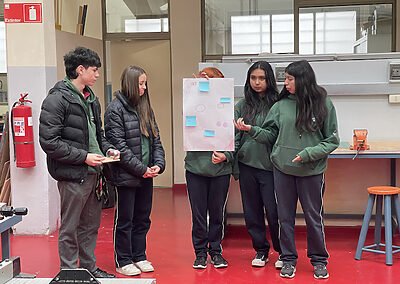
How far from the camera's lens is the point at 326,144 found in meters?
3.60

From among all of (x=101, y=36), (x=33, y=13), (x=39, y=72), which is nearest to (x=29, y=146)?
(x=39, y=72)

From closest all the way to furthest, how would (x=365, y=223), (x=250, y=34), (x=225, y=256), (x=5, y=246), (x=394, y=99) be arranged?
(x=5, y=246)
(x=365, y=223)
(x=225, y=256)
(x=394, y=99)
(x=250, y=34)

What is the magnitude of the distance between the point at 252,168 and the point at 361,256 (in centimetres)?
116

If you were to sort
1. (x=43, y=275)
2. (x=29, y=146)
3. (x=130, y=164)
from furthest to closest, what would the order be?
(x=29, y=146)
(x=43, y=275)
(x=130, y=164)

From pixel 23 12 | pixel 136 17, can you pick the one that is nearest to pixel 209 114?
pixel 23 12

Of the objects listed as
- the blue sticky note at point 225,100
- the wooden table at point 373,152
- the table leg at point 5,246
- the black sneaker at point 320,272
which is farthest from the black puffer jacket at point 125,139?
the wooden table at point 373,152

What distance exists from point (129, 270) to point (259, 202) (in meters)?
1.08

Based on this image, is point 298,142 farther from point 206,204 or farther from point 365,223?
point 365,223

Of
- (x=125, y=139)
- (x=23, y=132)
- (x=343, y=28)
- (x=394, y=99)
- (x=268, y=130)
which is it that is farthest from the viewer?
(x=343, y=28)

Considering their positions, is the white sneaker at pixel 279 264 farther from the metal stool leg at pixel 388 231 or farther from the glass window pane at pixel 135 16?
the glass window pane at pixel 135 16

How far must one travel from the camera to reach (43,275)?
3.88 metres

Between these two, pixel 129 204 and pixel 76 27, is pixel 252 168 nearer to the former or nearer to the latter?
pixel 129 204

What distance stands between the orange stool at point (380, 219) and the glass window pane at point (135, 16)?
4.15m

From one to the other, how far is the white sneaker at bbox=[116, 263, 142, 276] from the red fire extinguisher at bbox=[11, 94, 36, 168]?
1.61 m
